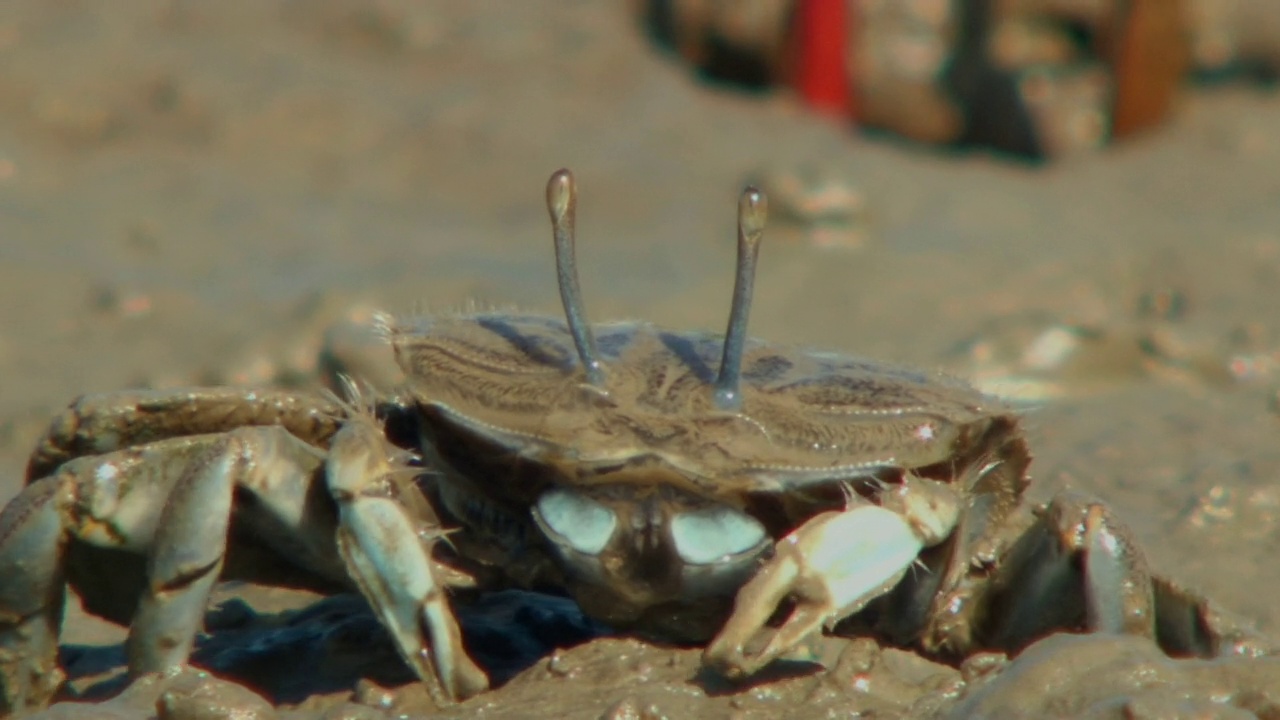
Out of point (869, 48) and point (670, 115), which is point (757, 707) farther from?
point (869, 48)

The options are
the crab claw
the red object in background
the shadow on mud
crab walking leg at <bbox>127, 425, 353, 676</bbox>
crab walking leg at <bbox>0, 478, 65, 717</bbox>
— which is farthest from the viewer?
the red object in background

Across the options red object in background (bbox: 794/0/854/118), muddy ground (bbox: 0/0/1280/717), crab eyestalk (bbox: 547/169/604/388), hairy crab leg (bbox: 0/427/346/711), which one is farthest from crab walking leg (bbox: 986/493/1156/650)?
red object in background (bbox: 794/0/854/118)

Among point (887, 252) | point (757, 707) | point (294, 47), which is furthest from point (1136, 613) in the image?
point (294, 47)

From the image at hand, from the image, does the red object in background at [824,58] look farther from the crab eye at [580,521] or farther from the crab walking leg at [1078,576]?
the crab eye at [580,521]

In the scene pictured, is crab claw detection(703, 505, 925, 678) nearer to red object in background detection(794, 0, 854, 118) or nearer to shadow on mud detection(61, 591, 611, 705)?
shadow on mud detection(61, 591, 611, 705)

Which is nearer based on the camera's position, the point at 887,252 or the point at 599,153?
the point at 887,252

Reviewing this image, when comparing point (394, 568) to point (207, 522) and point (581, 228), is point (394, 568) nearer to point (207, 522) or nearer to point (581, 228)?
point (207, 522)

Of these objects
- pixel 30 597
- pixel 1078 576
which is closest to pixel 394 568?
pixel 30 597
